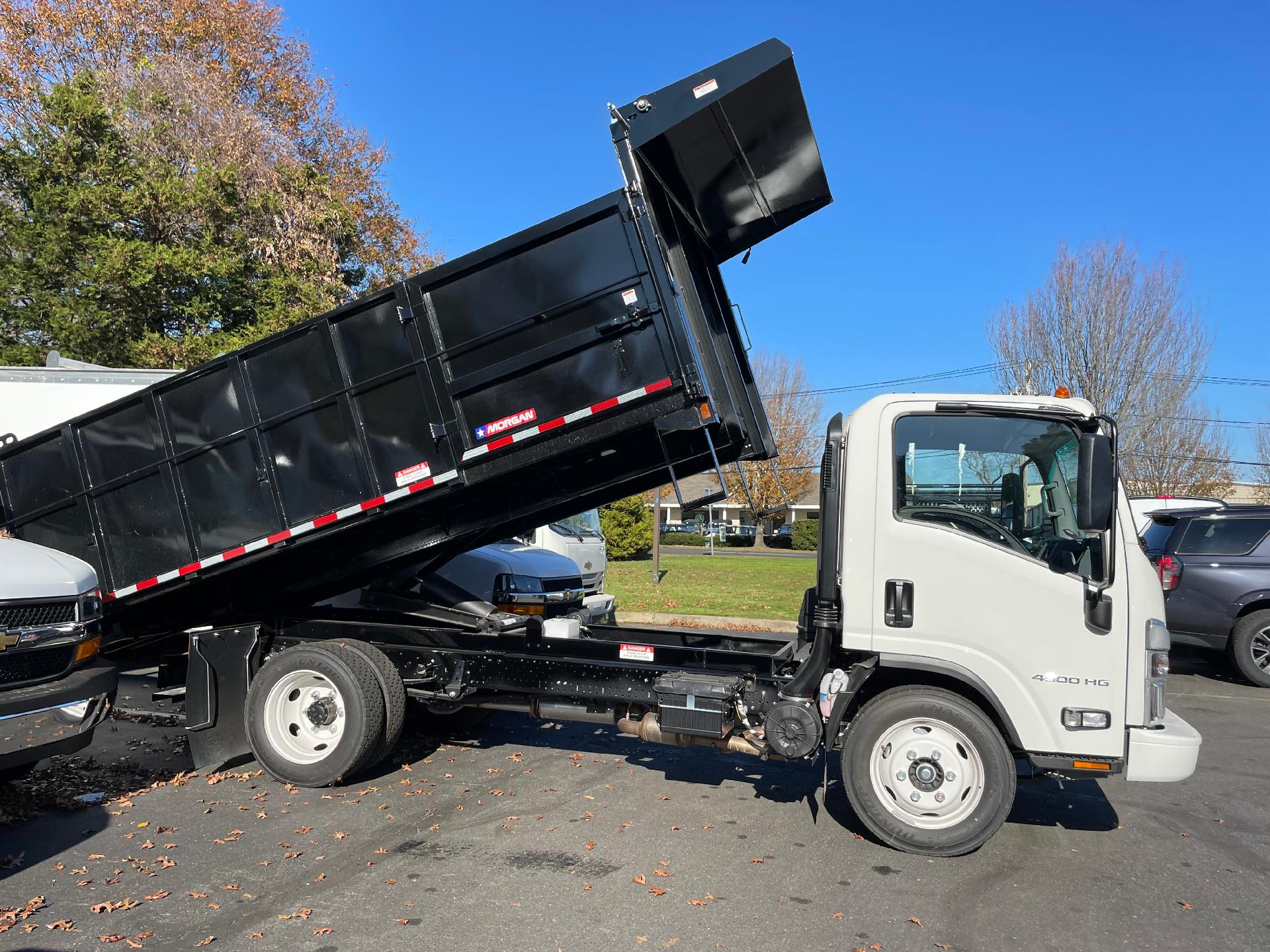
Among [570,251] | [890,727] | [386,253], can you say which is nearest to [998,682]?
[890,727]

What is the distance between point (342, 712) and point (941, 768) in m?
3.74

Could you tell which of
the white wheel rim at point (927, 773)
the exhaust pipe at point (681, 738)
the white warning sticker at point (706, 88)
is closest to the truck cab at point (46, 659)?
the exhaust pipe at point (681, 738)

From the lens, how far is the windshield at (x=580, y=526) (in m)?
12.5

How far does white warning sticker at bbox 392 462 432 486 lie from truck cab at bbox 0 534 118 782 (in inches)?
79.2

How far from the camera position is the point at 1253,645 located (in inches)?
404

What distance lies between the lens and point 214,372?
5930mm

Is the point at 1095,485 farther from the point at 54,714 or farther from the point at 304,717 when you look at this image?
the point at 54,714

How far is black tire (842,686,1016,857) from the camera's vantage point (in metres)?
4.68

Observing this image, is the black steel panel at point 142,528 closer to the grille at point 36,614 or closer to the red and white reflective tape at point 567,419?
the grille at point 36,614

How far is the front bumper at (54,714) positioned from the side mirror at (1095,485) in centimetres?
552

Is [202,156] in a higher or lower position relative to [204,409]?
higher

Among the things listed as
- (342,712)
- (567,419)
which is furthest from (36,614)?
(567,419)

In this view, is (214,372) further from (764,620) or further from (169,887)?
(764,620)

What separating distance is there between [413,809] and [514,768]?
3.55 feet
